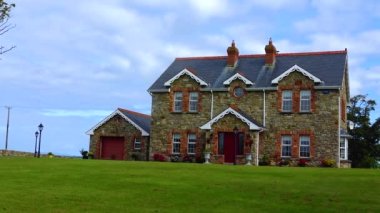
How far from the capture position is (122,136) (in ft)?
161

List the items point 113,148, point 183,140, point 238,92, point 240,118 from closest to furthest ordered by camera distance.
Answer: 1. point 240,118
2. point 238,92
3. point 183,140
4. point 113,148

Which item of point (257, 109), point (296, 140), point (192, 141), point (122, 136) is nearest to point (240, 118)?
point (257, 109)

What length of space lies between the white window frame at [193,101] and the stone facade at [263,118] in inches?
14.6

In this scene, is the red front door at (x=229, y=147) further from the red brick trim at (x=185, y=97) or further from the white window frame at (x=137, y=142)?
the white window frame at (x=137, y=142)

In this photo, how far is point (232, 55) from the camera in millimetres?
48031

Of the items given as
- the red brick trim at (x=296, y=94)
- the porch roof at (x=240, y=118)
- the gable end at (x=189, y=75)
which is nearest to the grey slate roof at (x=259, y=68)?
the gable end at (x=189, y=75)

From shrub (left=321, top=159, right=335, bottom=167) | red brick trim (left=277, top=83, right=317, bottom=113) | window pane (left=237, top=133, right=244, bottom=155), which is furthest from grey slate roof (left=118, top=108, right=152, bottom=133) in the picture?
shrub (left=321, top=159, right=335, bottom=167)

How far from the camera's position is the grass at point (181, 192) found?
1508 centimetres

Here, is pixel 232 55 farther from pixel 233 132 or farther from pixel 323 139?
pixel 323 139

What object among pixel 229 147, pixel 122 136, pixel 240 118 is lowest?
Result: pixel 229 147

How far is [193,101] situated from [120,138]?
8.05 metres

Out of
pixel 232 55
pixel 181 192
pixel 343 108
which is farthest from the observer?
pixel 232 55

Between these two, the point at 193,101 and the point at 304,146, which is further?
the point at 193,101

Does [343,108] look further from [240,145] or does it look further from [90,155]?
[90,155]
